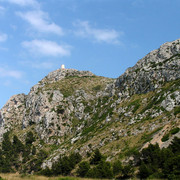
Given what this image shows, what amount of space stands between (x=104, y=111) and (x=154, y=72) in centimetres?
3068

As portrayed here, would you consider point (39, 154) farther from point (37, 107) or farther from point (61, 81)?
point (61, 81)

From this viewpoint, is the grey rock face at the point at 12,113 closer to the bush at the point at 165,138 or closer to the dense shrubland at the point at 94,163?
the dense shrubland at the point at 94,163

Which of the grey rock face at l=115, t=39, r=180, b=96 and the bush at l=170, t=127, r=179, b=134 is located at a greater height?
the grey rock face at l=115, t=39, r=180, b=96

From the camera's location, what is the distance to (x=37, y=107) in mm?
126188

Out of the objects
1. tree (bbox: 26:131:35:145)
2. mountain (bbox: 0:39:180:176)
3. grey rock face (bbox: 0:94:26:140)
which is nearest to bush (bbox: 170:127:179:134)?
mountain (bbox: 0:39:180:176)

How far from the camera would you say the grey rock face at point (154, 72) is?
81.6 m

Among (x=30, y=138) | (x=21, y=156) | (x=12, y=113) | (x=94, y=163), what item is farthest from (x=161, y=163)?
(x=12, y=113)

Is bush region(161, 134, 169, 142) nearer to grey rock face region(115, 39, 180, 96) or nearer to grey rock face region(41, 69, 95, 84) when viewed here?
grey rock face region(115, 39, 180, 96)

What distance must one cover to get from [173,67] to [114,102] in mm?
31006

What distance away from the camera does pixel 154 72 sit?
284 ft

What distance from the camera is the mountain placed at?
5784 centimetres

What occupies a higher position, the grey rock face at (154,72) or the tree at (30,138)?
the grey rock face at (154,72)

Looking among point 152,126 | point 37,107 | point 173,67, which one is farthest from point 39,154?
point 173,67

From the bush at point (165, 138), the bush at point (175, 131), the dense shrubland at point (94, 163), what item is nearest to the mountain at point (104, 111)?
the bush at point (165, 138)
